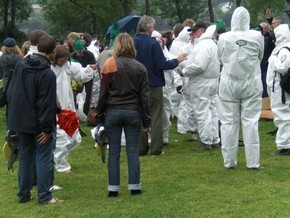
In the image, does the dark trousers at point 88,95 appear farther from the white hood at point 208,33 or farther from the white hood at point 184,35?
the white hood at point 208,33

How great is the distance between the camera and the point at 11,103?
24.3ft

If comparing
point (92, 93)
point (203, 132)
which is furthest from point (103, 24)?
point (203, 132)

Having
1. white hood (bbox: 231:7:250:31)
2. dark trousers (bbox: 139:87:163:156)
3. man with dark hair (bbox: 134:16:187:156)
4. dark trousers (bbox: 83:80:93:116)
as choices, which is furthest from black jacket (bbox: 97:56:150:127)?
dark trousers (bbox: 83:80:93:116)

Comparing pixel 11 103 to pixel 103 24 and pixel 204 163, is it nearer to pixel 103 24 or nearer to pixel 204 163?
pixel 204 163

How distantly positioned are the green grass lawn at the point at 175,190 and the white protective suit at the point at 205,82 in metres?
0.55

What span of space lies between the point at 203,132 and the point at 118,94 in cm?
383

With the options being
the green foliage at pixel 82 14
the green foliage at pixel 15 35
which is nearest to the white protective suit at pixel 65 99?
the green foliage at pixel 82 14

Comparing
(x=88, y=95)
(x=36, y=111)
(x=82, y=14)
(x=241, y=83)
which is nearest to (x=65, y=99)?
(x=36, y=111)

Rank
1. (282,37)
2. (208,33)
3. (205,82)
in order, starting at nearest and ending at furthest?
(282,37)
(208,33)
(205,82)

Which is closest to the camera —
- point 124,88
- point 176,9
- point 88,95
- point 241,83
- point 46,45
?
point 46,45

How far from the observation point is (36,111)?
7297 millimetres

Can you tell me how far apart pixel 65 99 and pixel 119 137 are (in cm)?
164

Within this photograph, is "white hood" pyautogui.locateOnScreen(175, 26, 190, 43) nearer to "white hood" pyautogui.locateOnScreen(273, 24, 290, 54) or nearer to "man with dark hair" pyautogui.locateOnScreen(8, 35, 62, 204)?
"white hood" pyautogui.locateOnScreen(273, 24, 290, 54)

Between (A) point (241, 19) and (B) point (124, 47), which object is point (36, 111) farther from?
(A) point (241, 19)
